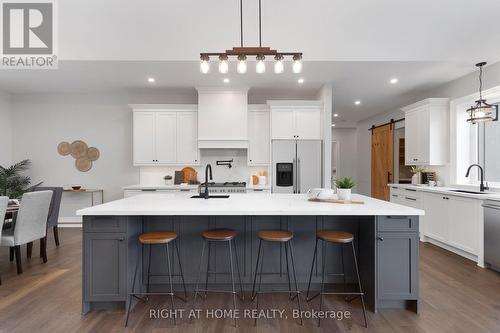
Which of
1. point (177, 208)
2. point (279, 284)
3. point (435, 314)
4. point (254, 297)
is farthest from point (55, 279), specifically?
point (435, 314)

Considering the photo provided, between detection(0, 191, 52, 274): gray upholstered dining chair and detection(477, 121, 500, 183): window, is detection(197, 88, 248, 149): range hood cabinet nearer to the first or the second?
detection(0, 191, 52, 274): gray upholstered dining chair

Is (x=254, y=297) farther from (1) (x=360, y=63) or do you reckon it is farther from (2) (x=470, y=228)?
(1) (x=360, y=63)

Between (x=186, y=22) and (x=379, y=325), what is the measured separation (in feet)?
11.8

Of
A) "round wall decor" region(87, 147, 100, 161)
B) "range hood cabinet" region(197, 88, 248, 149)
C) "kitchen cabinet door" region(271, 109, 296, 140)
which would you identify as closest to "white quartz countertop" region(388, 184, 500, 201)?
"kitchen cabinet door" region(271, 109, 296, 140)

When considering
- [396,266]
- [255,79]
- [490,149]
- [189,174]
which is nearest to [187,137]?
[189,174]

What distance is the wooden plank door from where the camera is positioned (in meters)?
6.30

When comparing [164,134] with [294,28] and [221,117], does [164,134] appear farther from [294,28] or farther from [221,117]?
[294,28]

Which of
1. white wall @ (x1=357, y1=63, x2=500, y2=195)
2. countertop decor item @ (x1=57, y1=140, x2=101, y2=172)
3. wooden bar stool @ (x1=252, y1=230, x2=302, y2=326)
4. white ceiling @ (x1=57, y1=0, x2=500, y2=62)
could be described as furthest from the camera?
countertop decor item @ (x1=57, y1=140, x2=101, y2=172)

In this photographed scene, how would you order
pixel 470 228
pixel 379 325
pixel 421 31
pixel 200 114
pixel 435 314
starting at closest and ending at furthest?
pixel 379 325, pixel 435 314, pixel 421 31, pixel 470 228, pixel 200 114

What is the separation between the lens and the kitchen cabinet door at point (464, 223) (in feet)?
10.5

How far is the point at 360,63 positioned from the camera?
11.8ft

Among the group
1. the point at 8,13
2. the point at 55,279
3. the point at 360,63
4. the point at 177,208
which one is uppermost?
the point at 8,13

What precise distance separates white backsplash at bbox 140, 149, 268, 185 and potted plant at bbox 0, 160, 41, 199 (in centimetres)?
221

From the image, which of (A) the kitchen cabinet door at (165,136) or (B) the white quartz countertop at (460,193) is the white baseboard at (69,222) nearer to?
(A) the kitchen cabinet door at (165,136)
